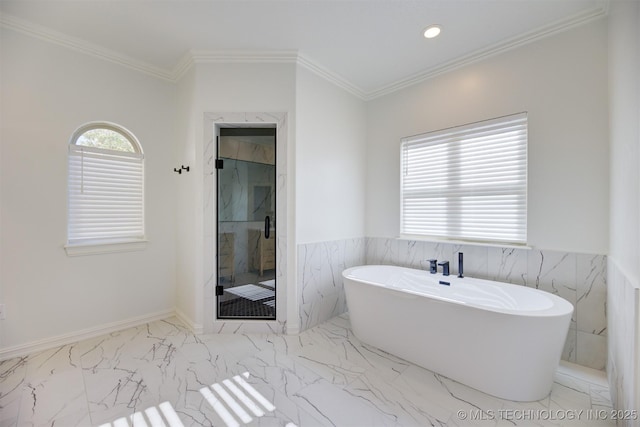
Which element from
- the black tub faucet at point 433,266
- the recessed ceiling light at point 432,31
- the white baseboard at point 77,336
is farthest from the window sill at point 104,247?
the recessed ceiling light at point 432,31

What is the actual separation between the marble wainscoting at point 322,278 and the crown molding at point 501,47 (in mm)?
1911

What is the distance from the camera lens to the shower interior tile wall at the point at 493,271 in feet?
6.89

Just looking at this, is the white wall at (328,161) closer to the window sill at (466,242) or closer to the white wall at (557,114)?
the window sill at (466,242)

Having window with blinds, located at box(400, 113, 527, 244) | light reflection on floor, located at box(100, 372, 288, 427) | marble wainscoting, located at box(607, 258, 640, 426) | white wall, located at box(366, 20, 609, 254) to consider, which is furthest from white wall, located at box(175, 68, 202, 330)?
marble wainscoting, located at box(607, 258, 640, 426)

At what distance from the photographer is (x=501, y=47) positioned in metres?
2.49

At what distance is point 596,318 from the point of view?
82.3 inches

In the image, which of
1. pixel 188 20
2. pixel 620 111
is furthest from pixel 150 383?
pixel 620 111

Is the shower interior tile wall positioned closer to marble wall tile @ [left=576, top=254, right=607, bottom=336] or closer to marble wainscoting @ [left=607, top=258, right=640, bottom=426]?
marble wall tile @ [left=576, top=254, right=607, bottom=336]

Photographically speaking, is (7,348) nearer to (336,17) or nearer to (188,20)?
(188,20)

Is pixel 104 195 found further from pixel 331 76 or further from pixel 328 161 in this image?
pixel 331 76

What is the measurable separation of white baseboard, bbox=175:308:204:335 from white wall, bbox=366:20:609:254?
318 cm

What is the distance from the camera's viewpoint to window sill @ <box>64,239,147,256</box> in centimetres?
253

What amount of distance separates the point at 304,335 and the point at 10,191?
9.16 feet

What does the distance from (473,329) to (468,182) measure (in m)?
1.49
